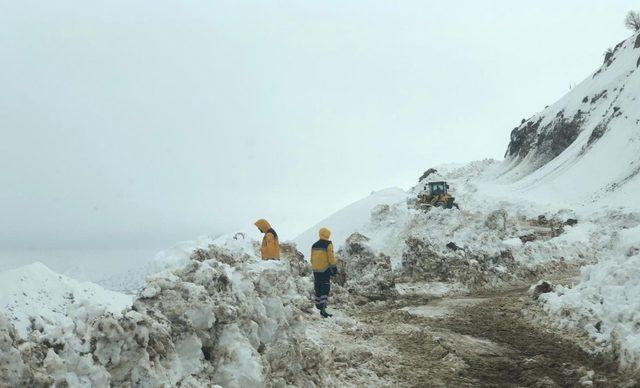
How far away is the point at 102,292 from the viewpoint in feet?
44.8

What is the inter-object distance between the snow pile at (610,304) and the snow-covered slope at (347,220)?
23.1 m

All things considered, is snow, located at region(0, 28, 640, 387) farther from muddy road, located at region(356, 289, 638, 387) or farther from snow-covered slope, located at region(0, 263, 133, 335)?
muddy road, located at region(356, 289, 638, 387)

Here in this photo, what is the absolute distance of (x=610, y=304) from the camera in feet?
26.3

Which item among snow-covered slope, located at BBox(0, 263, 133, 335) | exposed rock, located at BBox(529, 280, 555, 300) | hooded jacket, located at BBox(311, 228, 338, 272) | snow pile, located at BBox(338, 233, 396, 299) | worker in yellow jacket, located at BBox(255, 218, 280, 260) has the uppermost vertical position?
snow-covered slope, located at BBox(0, 263, 133, 335)

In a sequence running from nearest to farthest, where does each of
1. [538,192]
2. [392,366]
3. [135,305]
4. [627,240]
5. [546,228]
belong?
1. [135,305]
2. [392,366]
3. [627,240]
4. [546,228]
5. [538,192]

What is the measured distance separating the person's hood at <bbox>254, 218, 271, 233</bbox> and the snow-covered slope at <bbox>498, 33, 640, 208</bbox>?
20.7m

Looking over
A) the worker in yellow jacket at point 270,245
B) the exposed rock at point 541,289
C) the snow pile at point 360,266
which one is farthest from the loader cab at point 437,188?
the worker in yellow jacket at point 270,245

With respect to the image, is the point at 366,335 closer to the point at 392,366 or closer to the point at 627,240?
the point at 392,366

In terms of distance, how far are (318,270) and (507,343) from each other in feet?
11.9

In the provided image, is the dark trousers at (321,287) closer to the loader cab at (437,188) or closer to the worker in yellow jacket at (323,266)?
the worker in yellow jacket at (323,266)

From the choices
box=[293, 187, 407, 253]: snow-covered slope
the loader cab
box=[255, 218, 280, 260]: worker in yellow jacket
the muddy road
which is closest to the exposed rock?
the muddy road

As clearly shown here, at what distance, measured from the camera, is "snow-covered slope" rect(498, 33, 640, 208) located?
31734mm

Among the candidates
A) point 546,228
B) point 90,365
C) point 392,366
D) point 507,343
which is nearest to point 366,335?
point 392,366

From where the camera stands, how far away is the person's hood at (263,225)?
35.0 feet
